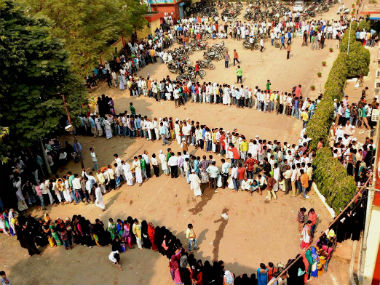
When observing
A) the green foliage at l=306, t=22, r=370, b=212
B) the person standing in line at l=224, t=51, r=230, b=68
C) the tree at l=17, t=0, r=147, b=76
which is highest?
the tree at l=17, t=0, r=147, b=76

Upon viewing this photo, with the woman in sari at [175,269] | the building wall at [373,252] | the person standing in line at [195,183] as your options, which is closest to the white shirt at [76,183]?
the person standing in line at [195,183]

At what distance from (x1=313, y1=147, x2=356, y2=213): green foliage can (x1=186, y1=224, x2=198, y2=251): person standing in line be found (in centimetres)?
466

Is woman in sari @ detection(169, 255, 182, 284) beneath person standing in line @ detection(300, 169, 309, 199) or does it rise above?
beneath

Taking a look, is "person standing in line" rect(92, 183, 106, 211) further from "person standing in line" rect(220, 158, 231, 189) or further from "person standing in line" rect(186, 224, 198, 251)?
"person standing in line" rect(220, 158, 231, 189)

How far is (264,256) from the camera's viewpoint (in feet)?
37.2

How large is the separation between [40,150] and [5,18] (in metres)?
5.54

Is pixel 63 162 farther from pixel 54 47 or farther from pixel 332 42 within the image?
pixel 332 42

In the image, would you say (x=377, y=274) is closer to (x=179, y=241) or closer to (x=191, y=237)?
(x=191, y=237)

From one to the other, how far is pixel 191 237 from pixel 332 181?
4951 millimetres

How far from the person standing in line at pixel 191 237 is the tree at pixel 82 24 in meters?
14.0

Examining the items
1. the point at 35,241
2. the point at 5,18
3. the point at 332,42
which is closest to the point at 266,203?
the point at 35,241

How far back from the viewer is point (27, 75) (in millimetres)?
14555

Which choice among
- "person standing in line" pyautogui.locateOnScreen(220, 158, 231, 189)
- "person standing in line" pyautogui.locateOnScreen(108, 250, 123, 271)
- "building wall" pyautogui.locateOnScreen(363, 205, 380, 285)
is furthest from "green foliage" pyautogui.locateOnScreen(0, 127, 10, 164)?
"building wall" pyautogui.locateOnScreen(363, 205, 380, 285)

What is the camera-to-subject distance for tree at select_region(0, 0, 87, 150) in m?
13.8
